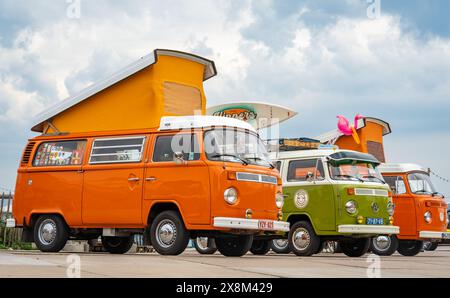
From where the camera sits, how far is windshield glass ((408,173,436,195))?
54.8ft

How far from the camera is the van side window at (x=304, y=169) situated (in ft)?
47.4

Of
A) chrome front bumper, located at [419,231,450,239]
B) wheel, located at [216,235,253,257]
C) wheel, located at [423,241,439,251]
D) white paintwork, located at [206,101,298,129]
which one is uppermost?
white paintwork, located at [206,101,298,129]

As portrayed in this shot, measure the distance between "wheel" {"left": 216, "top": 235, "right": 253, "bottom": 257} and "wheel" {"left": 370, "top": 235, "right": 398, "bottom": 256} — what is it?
17.6 ft

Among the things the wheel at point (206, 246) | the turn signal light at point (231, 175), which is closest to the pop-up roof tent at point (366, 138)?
the wheel at point (206, 246)

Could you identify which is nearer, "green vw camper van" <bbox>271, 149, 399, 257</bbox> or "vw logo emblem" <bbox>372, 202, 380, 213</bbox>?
"green vw camper van" <bbox>271, 149, 399, 257</bbox>

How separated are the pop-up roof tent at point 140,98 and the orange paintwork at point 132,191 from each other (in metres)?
0.58

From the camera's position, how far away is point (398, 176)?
664 inches

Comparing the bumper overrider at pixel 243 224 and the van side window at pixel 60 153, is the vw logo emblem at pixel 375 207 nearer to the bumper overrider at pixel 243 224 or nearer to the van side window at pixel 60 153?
the bumper overrider at pixel 243 224

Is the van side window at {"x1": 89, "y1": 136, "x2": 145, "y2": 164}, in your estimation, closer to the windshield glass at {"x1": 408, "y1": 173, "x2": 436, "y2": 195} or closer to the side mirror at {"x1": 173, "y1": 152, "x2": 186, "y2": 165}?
the side mirror at {"x1": 173, "y1": 152, "x2": 186, "y2": 165}

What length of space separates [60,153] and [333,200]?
5.52 meters

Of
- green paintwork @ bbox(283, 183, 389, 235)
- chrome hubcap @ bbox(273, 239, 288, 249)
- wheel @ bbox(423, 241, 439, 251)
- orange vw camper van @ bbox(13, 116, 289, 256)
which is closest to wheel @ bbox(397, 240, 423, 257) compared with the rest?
chrome hubcap @ bbox(273, 239, 288, 249)

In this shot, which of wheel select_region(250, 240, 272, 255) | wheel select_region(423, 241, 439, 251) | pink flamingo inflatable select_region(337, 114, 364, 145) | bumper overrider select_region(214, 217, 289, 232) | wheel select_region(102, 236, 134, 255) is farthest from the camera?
wheel select_region(423, 241, 439, 251)
